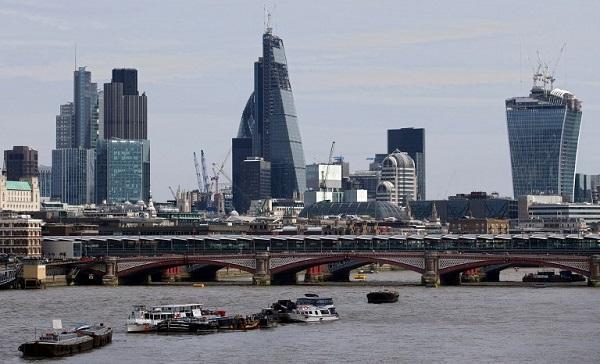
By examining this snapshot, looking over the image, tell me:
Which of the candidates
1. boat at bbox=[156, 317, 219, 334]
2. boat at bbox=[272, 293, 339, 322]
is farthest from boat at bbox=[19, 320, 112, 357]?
boat at bbox=[272, 293, 339, 322]

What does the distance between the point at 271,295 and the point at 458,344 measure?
58.2m

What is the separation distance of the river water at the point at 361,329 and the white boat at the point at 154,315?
1.90 meters

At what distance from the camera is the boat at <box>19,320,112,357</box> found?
119 metres

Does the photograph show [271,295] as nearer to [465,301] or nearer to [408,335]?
[465,301]

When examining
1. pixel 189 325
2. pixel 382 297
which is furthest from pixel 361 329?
pixel 382 297

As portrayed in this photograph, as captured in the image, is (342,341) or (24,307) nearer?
(342,341)

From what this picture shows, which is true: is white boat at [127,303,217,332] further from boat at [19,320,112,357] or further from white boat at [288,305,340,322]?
white boat at [288,305,340,322]

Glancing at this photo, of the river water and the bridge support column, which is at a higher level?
the bridge support column

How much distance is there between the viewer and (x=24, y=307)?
161 metres

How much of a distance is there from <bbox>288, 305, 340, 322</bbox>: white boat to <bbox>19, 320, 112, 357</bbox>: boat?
23694 mm

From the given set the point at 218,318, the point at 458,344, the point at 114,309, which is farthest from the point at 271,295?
the point at 458,344

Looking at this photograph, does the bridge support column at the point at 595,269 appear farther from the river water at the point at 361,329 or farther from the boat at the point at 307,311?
the boat at the point at 307,311

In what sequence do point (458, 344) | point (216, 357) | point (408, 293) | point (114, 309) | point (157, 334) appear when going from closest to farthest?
point (216, 357)
point (458, 344)
point (157, 334)
point (114, 309)
point (408, 293)

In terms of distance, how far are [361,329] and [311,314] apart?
10320mm
